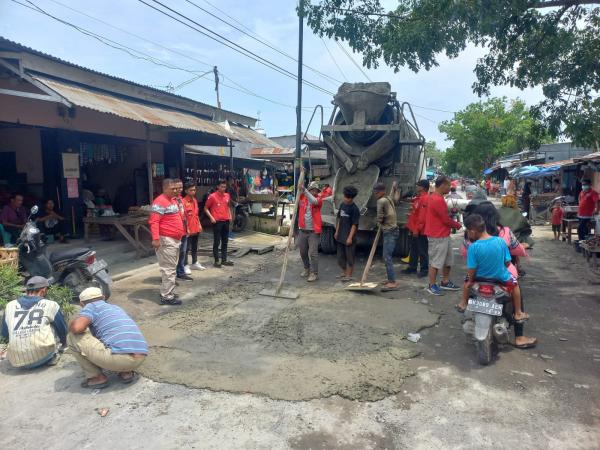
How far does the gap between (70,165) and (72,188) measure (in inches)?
19.1

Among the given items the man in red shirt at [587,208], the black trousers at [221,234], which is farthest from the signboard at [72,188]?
the man in red shirt at [587,208]

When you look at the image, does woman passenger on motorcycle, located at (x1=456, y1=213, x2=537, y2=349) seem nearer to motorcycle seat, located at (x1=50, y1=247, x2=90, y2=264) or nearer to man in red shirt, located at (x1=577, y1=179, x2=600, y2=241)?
motorcycle seat, located at (x1=50, y1=247, x2=90, y2=264)

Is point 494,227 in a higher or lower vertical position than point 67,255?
higher

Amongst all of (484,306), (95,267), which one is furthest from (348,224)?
(95,267)

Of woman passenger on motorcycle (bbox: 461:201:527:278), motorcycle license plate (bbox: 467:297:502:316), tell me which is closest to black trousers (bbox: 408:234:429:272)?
woman passenger on motorcycle (bbox: 461:201:527:278)

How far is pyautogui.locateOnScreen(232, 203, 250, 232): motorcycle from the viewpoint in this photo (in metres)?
12.0

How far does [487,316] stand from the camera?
3.93 m

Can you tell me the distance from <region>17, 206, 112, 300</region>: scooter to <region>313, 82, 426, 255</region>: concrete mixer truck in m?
4.19

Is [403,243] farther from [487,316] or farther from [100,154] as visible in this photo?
[100,154]

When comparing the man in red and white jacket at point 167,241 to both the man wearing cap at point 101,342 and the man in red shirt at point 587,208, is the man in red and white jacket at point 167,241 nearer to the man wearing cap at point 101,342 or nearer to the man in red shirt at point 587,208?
the man wearing cap at point 101,342

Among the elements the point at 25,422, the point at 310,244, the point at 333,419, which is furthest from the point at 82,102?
the point at 333,419

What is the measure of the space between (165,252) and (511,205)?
548 cm

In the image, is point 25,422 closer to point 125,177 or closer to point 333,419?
point 333,419

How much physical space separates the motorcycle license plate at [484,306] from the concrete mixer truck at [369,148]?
3.99m
